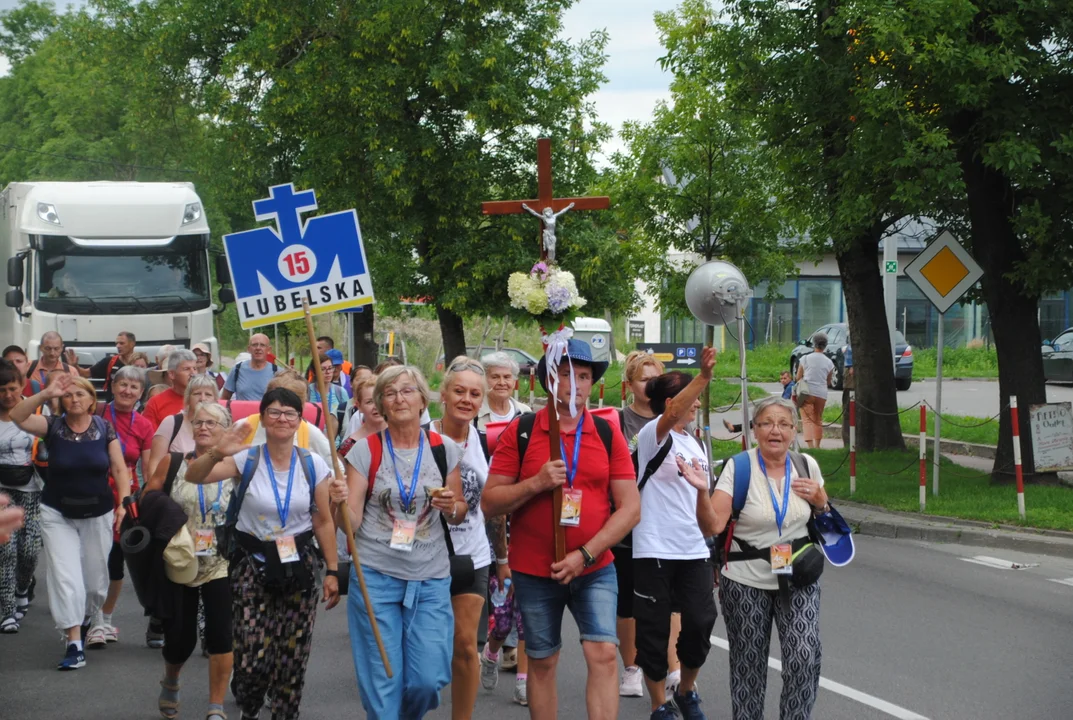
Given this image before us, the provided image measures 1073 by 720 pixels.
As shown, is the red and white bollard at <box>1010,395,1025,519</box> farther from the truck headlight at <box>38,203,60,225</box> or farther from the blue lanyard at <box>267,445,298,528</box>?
the truck headlight at <box>38,203,60,225</box>

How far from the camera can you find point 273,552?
612 cm

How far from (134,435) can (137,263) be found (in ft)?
35.8

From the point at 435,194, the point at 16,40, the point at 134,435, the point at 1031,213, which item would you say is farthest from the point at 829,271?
the point at 134,435

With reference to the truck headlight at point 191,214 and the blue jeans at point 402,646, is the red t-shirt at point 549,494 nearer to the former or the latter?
the blue jeans at point 402,646

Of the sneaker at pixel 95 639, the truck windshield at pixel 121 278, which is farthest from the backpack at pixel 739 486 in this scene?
the truck windshield at pixel 121 278

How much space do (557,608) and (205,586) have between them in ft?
7.14

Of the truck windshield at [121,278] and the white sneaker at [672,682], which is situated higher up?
the truck windshield at [121,278]

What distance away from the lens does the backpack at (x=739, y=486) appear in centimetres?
Result: 591

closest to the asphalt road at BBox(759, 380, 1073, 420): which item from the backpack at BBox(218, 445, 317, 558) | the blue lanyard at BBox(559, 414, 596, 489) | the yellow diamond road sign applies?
the yellow diamond road sign

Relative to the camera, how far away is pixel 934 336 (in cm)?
5097

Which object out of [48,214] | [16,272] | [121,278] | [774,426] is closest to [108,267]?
[121,278]

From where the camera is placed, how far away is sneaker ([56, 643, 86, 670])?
8.15 m

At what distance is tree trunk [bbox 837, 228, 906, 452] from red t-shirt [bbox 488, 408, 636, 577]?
13.0 metres

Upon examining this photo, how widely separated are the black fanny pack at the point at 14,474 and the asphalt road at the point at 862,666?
106cm
